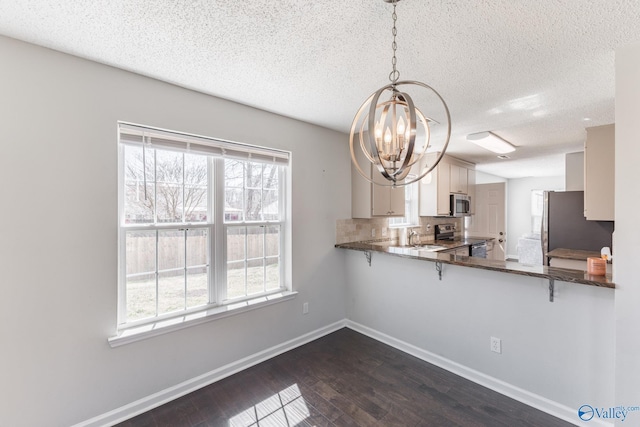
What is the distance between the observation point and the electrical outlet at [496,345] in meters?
2.14

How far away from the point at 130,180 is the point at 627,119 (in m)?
3.12

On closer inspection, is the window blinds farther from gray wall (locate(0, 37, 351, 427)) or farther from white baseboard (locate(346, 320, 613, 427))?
white baseboard (locate(346, 320, 613, 427))

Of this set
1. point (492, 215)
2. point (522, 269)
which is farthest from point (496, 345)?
point (492, 215)

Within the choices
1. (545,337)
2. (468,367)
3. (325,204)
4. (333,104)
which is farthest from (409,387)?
(333,104)

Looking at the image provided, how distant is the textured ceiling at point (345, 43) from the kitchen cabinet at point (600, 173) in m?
0.28

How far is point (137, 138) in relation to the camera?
6.40 feet

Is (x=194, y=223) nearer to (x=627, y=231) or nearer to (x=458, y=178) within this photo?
(x=627, y=231)

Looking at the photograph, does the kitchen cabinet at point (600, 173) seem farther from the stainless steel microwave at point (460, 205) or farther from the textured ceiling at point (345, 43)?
the stainless steel microwave at point (460, 205)

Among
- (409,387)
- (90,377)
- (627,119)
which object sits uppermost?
(627,119)

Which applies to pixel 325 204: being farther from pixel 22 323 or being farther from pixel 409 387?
pixel 22 323

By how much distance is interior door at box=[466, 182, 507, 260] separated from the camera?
17.9 ft

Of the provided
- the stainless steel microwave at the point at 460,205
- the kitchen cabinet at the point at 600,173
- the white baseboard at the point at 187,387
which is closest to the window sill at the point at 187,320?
the white baseboard at the point at 187,387

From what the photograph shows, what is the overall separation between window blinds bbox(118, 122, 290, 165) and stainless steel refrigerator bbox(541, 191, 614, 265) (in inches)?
136

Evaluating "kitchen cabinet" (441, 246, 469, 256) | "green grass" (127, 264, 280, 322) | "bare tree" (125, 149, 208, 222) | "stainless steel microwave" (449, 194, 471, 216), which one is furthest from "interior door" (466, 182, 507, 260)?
"bare tree" (125, 149, 208, 222)
